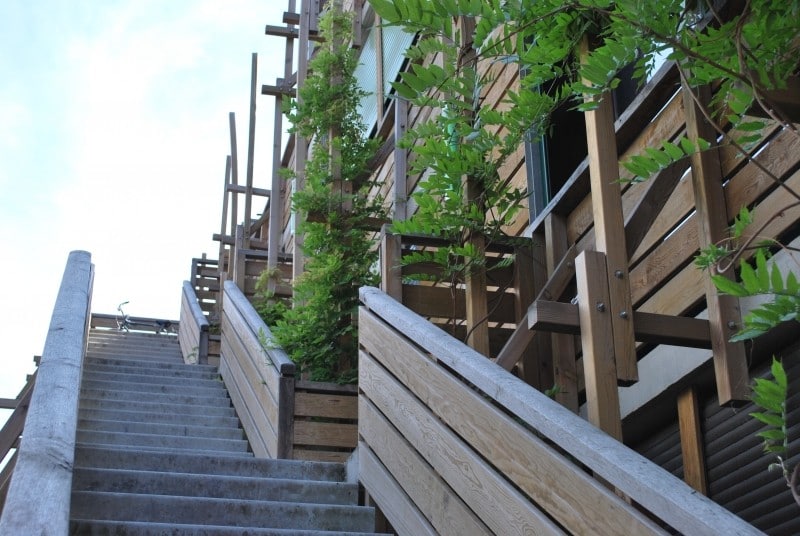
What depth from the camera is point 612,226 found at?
12.0 ft

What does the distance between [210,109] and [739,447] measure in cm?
2224

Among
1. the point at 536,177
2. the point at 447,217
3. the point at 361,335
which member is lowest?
the point at 361,335

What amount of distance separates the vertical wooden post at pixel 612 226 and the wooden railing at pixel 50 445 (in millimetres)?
1828

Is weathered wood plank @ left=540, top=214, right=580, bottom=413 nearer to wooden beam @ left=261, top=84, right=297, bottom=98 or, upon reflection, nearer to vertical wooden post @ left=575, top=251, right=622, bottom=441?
vertical wooden post @ left=575, top=251, right=622, bottom=441

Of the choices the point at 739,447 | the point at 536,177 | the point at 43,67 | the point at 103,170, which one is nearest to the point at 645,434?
the point at 739,447

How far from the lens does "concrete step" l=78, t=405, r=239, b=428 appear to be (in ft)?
23.8

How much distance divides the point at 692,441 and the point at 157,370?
19.8 feet

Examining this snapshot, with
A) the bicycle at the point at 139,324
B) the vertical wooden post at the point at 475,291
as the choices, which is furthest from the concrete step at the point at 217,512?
the bicycle at the point at 139,324

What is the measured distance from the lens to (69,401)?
13.2 ft

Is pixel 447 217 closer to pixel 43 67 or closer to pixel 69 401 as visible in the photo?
pixel 69 401

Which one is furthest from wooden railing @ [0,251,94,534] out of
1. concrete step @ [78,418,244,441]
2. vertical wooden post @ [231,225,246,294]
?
vertical wooden post @ [231,225,246,294]

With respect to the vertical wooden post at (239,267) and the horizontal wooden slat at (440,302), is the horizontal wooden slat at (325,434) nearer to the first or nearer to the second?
the horizontal wooden slat at (440,302)

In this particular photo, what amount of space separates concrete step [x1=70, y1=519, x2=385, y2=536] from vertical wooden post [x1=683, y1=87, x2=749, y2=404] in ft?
5.21

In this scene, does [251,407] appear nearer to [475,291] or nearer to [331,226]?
[331,226]
